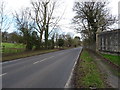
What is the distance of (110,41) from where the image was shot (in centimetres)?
2762

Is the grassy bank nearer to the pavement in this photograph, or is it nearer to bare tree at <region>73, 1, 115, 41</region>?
the pavement

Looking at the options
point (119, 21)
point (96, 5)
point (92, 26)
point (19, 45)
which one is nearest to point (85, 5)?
point (96, 5)

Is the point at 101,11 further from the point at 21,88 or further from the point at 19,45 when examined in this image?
the point at 21,88

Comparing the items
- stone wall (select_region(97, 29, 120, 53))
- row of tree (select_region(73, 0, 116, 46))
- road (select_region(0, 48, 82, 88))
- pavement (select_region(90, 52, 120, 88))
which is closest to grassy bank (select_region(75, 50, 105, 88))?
pavement (select_region(90, 52, 120, 88))

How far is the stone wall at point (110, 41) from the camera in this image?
24406mm

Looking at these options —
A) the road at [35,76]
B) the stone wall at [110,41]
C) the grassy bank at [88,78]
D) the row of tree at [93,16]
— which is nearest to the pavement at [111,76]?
the grassy bank at [88,78]

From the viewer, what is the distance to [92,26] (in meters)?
43.9

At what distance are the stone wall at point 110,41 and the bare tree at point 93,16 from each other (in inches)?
326

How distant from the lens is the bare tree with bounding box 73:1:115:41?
4065cm

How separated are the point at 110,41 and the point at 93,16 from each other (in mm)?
16610

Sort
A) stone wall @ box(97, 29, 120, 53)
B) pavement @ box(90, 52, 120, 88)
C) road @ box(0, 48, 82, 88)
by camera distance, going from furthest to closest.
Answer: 1. stone wall @ box(97, 29, 120, 53)
2. road @ box(0, 48, 82, 88)
3. pavement @ box(90, 52, 120, 88)

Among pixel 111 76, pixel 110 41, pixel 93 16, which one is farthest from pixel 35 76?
pixel 93 16

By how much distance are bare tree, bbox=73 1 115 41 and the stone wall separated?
8284 millimetres

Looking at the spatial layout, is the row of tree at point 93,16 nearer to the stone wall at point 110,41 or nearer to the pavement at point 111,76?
the stone wall at point 110,41
